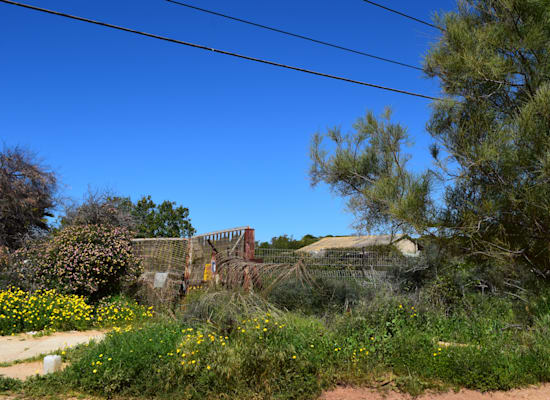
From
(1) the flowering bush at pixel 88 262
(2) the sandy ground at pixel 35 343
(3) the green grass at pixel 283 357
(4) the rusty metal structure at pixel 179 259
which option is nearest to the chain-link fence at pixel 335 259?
(4) the rusty metal structure at pixel 179 259

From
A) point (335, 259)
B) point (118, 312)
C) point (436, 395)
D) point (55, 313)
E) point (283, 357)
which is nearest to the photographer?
point (283, 357)

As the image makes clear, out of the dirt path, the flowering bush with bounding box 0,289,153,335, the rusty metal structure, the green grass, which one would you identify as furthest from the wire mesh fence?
the dirt path

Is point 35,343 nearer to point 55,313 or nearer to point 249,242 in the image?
point 55,313

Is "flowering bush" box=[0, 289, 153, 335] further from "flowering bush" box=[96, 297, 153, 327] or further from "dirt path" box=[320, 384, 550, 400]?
"dirt path" box=[320, 384, 550, 400]

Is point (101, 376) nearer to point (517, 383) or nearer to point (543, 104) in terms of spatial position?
point (517, 383)

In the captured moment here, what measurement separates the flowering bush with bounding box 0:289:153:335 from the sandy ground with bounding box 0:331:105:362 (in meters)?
0.34

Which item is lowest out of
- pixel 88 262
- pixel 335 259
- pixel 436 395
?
pixel 436 395

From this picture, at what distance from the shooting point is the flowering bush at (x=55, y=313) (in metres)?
9.05

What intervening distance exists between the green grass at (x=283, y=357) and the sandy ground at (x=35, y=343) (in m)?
1.15

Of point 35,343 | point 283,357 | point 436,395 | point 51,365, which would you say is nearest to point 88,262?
point 35,343

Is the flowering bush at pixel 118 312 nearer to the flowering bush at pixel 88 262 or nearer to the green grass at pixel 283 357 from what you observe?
the flowering bush at pixel 88 262

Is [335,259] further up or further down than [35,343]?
further up

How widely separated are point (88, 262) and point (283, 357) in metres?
7.52

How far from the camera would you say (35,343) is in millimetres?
8062
